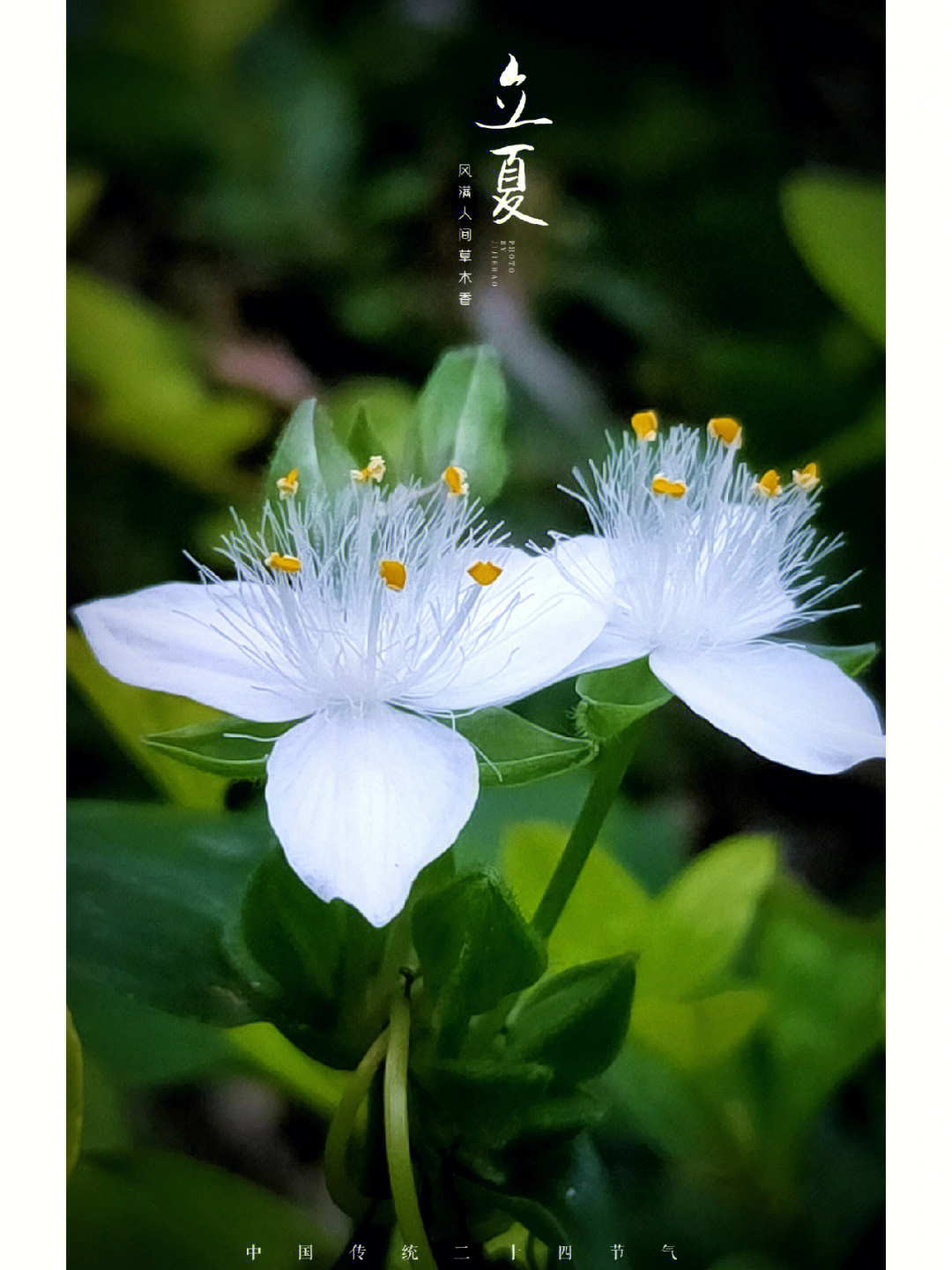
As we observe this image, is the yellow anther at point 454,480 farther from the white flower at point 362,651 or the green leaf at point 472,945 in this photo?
the green leaf at point 472,945

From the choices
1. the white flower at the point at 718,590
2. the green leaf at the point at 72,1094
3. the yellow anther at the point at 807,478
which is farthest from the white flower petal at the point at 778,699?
the green leaf at the point at 72,1094

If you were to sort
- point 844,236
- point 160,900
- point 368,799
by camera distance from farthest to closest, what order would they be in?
point 844,236 → point 160,900 → point 368,799

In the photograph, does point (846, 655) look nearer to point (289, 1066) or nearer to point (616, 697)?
point (616, 697)

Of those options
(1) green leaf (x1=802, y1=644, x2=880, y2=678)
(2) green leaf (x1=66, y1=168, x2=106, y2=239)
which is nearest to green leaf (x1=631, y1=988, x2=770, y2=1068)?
(1) green leaf (x1=802, y1=644, x2=880, y2=678)

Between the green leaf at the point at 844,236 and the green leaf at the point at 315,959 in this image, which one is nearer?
the green leaf at the point at 315,959

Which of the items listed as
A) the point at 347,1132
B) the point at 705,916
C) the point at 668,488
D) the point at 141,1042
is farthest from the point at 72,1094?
the point at 668,488

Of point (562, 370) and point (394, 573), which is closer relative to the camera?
point (394, 573)
